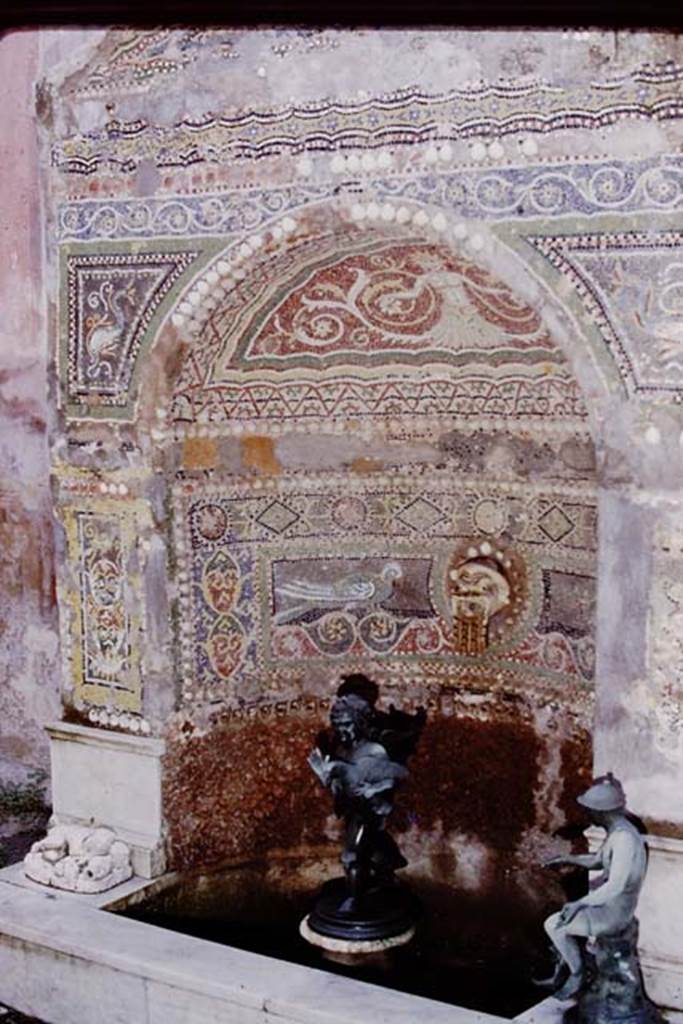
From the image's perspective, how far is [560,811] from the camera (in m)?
5.19

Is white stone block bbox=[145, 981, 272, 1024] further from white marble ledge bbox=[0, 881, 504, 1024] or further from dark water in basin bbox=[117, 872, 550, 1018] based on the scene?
dark water in basin bbox=[117, 872, 550, 1018]

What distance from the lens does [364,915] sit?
4.80 metres

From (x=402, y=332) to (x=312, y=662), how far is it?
159cm

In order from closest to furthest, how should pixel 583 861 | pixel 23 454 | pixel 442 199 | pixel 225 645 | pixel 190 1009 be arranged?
1. pixel 583 861
2. pixel 442 199
3. pixel 190 1009
4. pixel 225 645
5. pixel 23 454

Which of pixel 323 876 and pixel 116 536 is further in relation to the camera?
pixel 323 876

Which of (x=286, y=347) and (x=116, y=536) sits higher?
(x=286, y=347)

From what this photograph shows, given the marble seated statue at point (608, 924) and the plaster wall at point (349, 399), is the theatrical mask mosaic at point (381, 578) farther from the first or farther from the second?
A: the marble seated statue at point (608, 924)

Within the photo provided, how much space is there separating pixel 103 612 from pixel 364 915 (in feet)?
5.40

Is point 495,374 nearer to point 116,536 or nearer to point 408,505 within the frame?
point 408,505

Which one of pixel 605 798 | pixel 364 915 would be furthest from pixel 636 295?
pixel 364 915

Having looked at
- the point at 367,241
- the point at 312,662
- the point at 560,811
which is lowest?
the point at 560,811

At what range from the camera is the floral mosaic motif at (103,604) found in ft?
17.0

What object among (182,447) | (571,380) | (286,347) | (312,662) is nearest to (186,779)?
(312,662)

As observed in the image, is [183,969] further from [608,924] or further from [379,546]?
[379,546]
